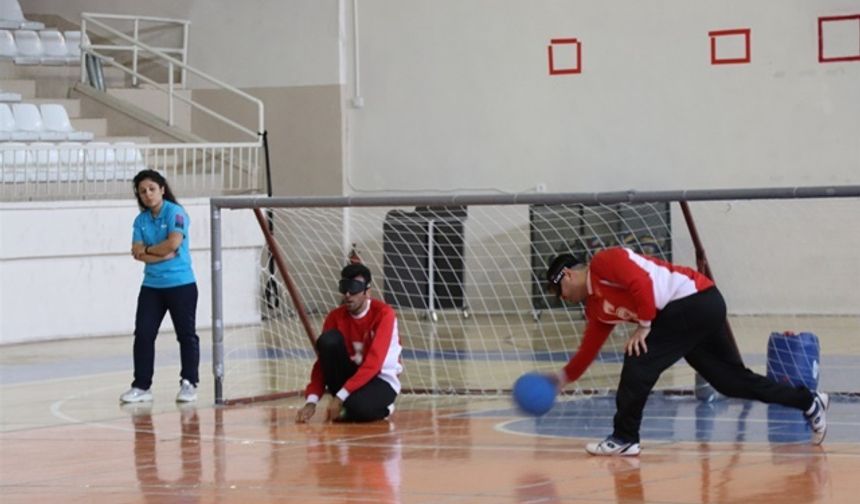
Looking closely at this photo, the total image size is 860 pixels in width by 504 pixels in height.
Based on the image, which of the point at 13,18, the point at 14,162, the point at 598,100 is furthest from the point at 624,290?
the point at 13,18

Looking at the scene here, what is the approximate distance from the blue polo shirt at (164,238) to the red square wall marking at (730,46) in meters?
10.1

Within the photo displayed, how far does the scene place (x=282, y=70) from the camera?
2338 cm

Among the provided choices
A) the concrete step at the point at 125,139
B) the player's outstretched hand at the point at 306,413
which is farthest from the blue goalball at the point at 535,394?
the concrete step at the point at 125,139

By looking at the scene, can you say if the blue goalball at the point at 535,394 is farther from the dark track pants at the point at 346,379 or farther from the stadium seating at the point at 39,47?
the stadium seating at the point at 39,47

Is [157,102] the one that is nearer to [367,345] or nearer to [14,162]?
[14,162]

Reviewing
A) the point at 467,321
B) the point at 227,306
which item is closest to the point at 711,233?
the point at 467,321

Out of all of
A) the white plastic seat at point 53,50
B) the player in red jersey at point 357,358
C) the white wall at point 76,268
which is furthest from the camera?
the white plastic seat at point 53,50

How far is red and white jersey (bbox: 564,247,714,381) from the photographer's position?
29.5 feet

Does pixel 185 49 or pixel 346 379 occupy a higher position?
pixel 185 49

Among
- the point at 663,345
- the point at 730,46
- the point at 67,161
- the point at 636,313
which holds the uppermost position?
the point at 730,46

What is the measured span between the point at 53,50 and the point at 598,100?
7825 millimetres

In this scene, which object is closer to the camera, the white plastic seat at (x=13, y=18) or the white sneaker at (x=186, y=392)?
the white sneaker at (x=186, y=392)

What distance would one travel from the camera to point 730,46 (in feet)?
68.4

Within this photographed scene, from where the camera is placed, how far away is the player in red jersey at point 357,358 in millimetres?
11148
